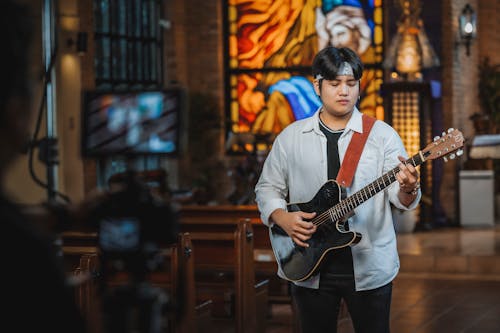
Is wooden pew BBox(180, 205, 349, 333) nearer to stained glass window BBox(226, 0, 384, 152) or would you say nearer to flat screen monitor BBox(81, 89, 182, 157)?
stained glass window BBox(226, 0, 384, 152)

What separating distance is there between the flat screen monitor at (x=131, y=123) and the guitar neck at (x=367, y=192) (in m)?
1.80

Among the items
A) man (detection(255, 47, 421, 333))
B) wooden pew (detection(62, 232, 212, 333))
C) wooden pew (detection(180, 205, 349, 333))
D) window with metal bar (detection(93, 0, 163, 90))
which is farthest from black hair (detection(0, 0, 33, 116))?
window with metal bar (detection(93, 0, 163, 90))

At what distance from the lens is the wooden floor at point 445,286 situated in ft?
21.3

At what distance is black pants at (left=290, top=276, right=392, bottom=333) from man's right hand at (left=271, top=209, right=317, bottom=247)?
0.51ft

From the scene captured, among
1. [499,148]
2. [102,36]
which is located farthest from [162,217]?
[102,36]

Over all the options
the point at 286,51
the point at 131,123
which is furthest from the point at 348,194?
the point at 286,51

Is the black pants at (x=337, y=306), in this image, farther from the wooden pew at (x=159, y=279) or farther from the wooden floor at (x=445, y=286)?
the wooden floor at (x=445, y=286)

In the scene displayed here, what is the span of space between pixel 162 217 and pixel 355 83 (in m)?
2.11

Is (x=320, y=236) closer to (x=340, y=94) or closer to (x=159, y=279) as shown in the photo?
(x=340, y=94)

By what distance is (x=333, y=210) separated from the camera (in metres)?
3.17

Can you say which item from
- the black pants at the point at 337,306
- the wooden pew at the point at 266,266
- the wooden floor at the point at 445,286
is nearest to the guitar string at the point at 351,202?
the black pants at the point at 337,306

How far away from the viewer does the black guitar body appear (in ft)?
10.4

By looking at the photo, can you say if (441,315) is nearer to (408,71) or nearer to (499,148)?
(499,148)

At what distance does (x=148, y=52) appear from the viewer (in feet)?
39.1
